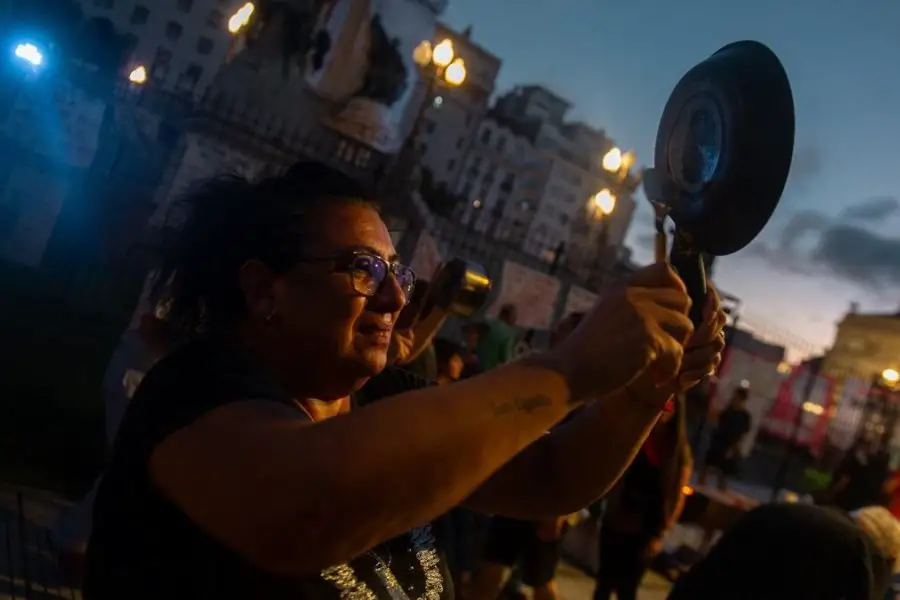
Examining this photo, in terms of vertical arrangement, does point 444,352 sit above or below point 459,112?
below

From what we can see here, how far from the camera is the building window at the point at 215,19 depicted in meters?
45.2

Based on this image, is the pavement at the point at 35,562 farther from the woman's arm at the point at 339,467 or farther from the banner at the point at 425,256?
the banner at the point at 425,256

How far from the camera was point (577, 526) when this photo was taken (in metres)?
8.03

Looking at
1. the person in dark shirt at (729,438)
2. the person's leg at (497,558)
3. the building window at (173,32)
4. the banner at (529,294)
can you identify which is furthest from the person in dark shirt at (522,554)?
the building window at (173,32)

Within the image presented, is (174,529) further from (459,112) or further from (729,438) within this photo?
(459,112)

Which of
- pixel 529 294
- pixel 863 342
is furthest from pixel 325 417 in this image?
pixel 863 342

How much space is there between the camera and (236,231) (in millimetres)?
1624

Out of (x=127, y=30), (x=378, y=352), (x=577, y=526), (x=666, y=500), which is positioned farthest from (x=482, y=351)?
(x=127, y=30)

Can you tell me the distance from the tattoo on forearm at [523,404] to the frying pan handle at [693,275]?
531 mm

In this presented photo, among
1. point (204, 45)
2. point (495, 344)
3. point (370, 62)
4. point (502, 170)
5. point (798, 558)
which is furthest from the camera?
point (502, 170)

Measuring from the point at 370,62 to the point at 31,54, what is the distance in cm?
1334

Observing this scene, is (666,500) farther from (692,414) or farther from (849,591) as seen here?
(692,414)

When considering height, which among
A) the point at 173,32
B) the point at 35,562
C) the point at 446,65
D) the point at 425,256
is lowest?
the point at 35,562

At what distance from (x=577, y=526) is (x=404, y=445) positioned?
7440 millimetres
